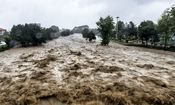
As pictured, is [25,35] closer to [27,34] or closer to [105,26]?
[27,34]

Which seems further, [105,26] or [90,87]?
[105,26]

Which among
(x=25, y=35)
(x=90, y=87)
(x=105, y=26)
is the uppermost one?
(x=105, y=26)

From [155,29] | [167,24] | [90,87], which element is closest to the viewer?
[90,87]

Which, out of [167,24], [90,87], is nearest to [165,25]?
[167,24]

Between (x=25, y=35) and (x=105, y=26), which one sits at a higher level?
(x=105, y=26)

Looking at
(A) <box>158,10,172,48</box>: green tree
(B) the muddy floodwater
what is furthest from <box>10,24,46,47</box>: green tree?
(B) the muddy floodwater

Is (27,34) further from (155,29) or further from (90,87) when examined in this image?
(90,87)

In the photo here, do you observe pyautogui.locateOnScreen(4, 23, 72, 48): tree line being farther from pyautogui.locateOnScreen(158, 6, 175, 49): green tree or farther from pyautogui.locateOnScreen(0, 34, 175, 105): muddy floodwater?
pyautogui.locateOnScreen(0, 34, 175, 105): muddy floodwater

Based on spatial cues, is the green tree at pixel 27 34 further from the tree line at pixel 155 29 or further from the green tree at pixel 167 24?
the green tree at pixel 167 24

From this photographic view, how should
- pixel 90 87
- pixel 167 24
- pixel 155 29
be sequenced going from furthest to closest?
pixel 155 29
pixel 167 24
pixel 90 87

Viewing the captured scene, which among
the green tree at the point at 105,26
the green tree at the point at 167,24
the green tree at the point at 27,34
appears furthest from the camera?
the green tree at the point at 27,34

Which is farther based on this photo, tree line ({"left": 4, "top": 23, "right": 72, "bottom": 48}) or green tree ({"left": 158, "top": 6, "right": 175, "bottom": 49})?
tree line ({"left": 4, "top": 23, "right": 72, "bottom": 48})

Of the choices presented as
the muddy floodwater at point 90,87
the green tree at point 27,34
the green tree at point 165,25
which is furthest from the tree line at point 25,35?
the muddy floodwater at point 90,87

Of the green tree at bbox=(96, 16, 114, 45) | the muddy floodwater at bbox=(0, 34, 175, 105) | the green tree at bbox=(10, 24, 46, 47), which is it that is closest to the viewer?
the muddy floodwater at bbox=(0, 34, 175, 105)
